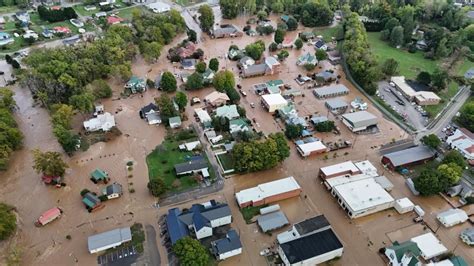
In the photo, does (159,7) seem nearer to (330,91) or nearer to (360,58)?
(360,58)

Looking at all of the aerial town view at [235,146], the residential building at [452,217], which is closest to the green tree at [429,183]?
the aerial town view at [235,146]

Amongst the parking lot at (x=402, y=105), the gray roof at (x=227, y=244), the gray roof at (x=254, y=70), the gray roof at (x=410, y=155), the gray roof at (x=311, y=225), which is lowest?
the gray roof at (x=227, y=244)

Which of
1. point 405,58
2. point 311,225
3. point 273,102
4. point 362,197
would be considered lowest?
point 311,225

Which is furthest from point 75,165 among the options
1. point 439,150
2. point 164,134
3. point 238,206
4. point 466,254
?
point 439,150

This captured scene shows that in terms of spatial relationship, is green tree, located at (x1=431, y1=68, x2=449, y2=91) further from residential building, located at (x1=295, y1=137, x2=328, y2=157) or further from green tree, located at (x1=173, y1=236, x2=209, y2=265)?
green tree, located at (x1=173, y1=236, x2=209, y2=265)

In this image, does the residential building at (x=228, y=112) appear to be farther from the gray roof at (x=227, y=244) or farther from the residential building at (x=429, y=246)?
the residential building at (x=429, y=246)

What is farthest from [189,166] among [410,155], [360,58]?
[360,58]
